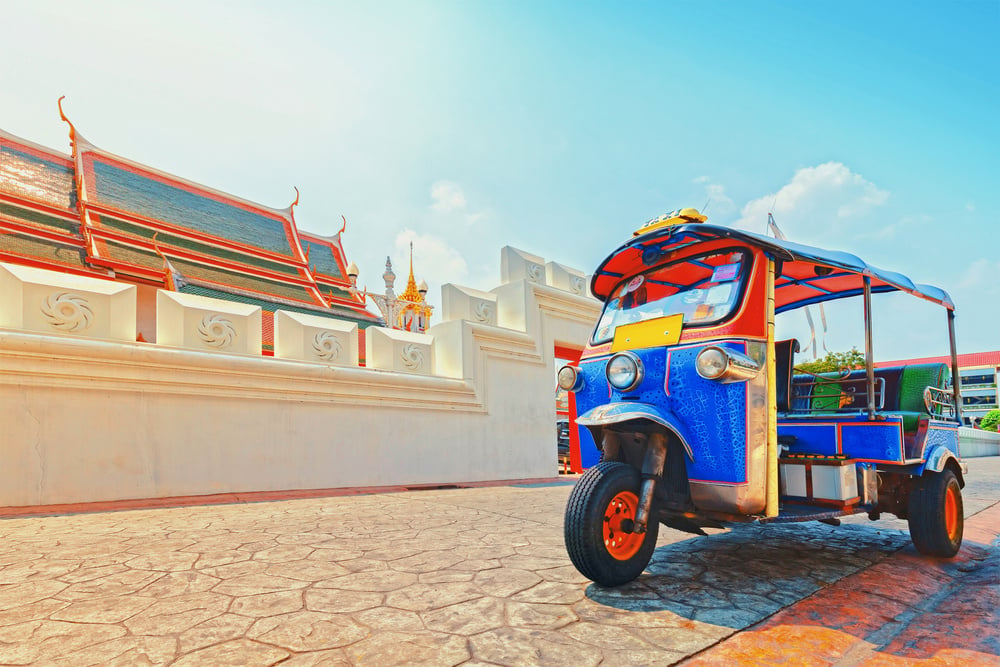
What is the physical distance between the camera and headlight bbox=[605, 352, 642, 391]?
3.11m

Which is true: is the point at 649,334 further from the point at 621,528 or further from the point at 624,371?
the point at 621,528

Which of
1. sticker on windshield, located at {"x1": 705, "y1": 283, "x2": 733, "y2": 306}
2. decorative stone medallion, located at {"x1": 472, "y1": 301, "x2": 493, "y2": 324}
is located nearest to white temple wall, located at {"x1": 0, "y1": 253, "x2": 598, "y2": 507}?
decorative stone medallion, located at {"x1": 472, "y1": 301, "x2": 493, "y2": 324}

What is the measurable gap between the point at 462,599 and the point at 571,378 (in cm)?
148

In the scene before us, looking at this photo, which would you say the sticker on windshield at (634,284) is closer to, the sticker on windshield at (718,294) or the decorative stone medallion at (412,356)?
the sticker on windshield at (718,294)

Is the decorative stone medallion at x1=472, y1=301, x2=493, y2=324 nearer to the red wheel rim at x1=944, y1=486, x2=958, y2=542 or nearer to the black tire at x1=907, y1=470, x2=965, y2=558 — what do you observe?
the black tire at x1=907, y1=470, x2=965, y2=558

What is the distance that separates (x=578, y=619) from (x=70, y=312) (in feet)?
20.2

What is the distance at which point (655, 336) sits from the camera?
3.24 metres

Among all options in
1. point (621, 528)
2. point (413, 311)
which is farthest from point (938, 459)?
point (413, 311)

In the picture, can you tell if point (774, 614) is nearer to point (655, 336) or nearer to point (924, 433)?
point (655, 336)

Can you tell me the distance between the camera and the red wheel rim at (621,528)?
2842 millimetres

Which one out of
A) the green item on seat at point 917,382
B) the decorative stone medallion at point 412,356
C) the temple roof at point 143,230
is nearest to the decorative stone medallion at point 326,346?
the decorative stone medallion at point 412,356

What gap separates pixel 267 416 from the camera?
701 centimetres

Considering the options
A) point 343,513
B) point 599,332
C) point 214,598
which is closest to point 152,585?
point 214,598

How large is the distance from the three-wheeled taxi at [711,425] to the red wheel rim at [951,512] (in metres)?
0.02
